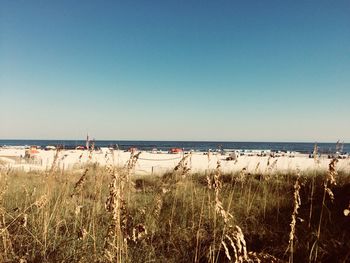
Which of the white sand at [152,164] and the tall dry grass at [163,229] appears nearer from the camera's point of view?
the tall dry grass at [163,229]

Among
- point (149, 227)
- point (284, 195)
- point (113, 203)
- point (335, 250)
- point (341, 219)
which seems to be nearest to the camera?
point (113, 203)

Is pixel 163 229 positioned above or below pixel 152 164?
above

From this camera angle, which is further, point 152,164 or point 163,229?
point 152,164

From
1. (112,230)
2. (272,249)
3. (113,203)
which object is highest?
(113,203)

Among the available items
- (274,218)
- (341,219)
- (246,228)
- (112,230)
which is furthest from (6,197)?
(341,219)

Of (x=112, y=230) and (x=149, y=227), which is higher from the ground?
(x=112, y=230)

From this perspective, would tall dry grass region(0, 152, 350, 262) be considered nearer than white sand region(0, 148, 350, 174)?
Yes

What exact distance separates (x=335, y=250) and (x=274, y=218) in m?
1.46

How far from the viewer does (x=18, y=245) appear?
3.15 meters

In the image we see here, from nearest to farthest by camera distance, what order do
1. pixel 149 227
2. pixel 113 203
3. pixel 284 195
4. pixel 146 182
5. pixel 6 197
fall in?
pixel 113 203, pixel 149 227, pixel 6 197, pixel 284 195, pixel 146 182

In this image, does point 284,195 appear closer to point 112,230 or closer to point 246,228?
point 246,228

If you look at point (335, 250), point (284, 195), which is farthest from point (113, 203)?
point (284, 195)

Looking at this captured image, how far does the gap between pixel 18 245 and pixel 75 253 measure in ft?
1.91

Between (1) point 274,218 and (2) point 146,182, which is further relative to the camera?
(2) point 146,182
